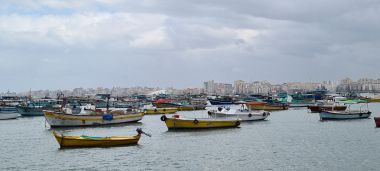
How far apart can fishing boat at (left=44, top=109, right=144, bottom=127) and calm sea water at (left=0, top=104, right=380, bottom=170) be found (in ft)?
21.2

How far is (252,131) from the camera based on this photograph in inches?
1813

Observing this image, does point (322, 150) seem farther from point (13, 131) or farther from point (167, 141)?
point (13, 131)

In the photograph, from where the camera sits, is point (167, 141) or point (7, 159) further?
point (167, 141)

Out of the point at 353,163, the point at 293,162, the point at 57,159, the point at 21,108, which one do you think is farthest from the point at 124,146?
the point at 21,108

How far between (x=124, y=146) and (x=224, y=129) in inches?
584

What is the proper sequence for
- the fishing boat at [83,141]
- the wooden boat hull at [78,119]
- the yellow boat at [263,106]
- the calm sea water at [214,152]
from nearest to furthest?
1. the calm sea water at [214,152]
2. the fishing boat at [83,141]
3. the wooden boat hull at [78,119]
4. the yellow boat at [263,106]

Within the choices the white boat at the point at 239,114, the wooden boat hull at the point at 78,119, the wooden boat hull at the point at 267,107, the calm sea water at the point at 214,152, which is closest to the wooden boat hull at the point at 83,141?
the calm sea water at the point at 214,152

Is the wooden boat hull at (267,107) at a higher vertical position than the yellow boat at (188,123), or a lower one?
higher

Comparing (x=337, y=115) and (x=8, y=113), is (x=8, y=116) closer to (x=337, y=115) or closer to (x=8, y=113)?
(x=8, y=113)

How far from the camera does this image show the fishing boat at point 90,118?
5094 cm

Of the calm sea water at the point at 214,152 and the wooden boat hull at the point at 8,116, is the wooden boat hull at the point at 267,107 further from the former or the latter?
the calm sea water at the point at 214,152

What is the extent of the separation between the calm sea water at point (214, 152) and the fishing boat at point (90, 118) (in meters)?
6.46

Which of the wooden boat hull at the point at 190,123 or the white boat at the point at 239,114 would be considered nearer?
the wooden boat hull at the point at 190,123

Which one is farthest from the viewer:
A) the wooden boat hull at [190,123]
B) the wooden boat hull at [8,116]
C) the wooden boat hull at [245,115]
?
the wooden boat hull at [8,116]
